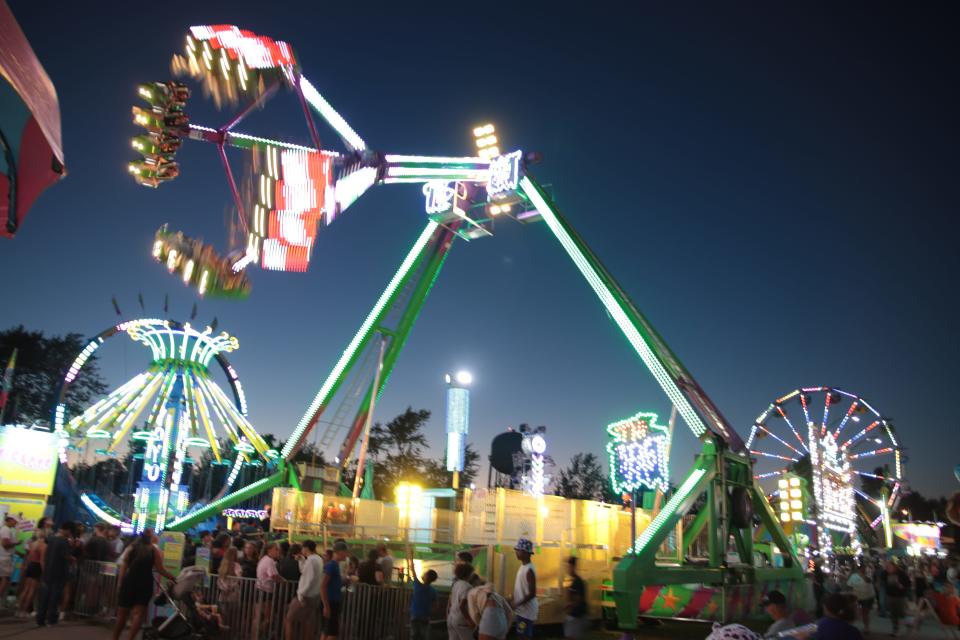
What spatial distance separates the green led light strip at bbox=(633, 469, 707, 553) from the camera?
14914 millimetres

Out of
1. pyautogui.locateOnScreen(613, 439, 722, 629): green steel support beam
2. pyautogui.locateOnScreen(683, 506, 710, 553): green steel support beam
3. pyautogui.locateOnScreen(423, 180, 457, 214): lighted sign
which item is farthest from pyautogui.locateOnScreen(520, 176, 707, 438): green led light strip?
pyautogui.locateOnScreen(423, 180, 457, 214): lighted sign

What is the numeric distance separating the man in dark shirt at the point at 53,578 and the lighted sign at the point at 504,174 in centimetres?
1670

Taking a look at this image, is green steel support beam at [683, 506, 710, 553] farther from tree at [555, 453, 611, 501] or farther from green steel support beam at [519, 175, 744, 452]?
tree at [555, 453, 611, 501]

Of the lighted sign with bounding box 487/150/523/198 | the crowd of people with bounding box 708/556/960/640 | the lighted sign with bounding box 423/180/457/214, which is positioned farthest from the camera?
the lighted sign with bounding box 423/180/457/214

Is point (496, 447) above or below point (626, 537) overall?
above

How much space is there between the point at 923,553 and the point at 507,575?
47.6m

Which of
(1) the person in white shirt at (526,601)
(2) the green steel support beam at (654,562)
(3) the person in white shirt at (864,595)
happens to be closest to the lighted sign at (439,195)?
(2) the green steel support beam at (654,562)

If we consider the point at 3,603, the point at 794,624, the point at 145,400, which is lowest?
the point at 3,603

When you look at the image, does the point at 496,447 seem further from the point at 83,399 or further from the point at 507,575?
the point at 83,399

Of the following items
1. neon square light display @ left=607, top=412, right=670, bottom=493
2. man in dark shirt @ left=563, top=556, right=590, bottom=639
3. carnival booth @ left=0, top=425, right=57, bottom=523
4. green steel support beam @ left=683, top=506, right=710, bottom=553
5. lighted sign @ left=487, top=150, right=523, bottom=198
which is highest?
lighted sign @ left=487, top=150, right=523, bottom=198

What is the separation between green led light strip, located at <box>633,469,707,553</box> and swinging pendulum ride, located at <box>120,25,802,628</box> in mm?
36

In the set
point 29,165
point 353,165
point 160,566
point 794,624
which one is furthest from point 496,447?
point 29,165

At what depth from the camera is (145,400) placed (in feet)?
115

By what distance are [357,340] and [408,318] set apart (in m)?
2.74
